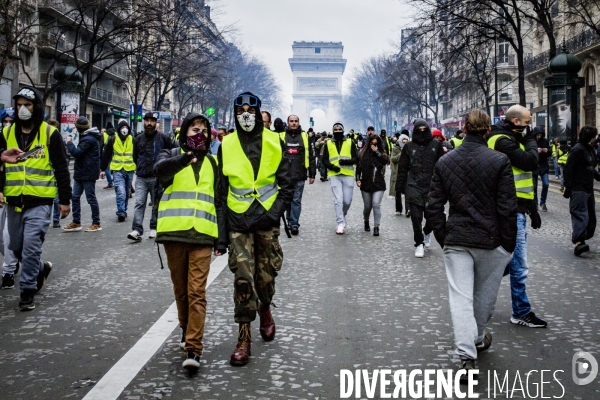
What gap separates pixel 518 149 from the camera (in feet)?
19.6

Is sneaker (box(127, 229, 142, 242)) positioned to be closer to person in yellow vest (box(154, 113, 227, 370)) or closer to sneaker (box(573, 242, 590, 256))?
sneaker (box(573, 242, 590, 256))

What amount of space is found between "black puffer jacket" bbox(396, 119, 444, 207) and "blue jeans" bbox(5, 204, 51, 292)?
466 cm

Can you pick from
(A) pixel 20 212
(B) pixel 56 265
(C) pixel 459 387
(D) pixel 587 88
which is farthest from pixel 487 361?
(D) pixel 587 88

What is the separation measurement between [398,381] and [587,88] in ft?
130

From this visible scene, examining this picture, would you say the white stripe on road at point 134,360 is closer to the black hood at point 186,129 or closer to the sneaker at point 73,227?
the black hood at point 186,129

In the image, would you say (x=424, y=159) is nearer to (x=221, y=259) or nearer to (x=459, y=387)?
(x=221, y=259)

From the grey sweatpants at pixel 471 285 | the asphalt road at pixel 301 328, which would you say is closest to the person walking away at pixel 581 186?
the asphalt road at pixel 301 328

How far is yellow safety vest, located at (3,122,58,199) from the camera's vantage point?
677 centimetres

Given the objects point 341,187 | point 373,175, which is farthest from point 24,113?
point 373,175

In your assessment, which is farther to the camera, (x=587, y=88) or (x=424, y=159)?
(x=587, y=88)

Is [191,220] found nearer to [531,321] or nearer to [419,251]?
[531,321]


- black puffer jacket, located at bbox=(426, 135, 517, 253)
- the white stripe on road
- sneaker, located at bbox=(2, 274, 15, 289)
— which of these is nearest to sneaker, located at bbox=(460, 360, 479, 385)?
black puffer jacket, located at bbox=(426, 135, 517, 253)

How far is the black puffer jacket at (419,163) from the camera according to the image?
991 centimetres

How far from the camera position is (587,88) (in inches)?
1614
